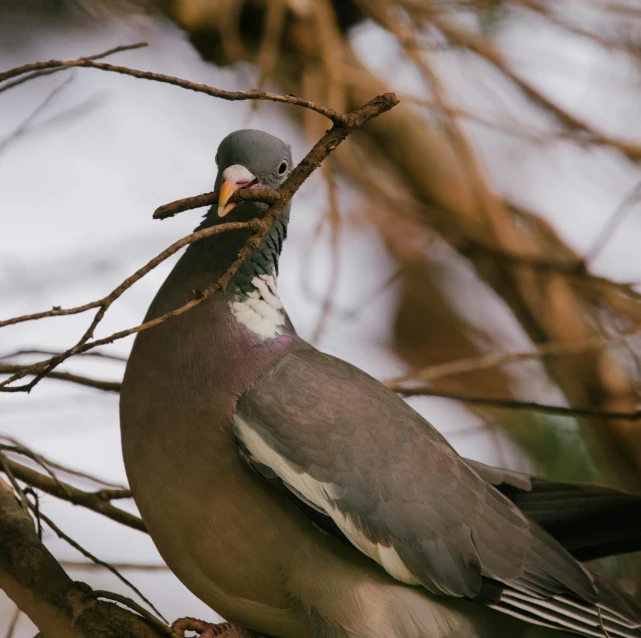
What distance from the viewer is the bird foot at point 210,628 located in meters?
2.35

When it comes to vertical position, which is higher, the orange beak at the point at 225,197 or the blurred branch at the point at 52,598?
the orange beak at the point at 225,197

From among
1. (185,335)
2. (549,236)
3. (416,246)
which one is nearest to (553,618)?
(185,335)

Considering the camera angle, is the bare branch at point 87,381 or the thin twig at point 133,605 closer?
the thin twig at point 133,605

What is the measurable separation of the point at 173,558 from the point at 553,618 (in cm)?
96

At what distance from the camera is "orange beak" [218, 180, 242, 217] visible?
2.00 metres

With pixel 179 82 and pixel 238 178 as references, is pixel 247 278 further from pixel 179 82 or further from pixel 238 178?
pixel 179 82

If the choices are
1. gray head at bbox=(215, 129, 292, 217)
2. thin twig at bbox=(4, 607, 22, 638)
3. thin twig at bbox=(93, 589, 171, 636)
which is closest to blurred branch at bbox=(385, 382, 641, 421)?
gray head at bbox=(215, 129, 292, 217)

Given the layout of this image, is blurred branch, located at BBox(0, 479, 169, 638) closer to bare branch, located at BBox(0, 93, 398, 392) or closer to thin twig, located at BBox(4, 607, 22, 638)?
thin twig, located at BBox(4, 607, 22, 638)

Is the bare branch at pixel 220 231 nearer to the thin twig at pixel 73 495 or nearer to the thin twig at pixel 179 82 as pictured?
the thin twig at pixel 179 82

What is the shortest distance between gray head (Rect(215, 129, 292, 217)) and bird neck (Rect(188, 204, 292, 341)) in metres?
0.09

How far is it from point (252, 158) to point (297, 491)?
83 cm

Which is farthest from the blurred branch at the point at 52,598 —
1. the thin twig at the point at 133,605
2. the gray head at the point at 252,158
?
the gray head at the point at 252,158

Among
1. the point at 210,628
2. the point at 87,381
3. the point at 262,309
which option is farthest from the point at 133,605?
the point at 262,309

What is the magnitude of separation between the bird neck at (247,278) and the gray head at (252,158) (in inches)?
3.4
